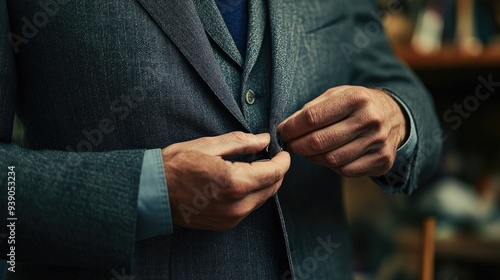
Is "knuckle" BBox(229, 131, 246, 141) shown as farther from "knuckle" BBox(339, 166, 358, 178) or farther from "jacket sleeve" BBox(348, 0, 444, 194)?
"jacket sleeve" BBox(348, 0, 444, 194)

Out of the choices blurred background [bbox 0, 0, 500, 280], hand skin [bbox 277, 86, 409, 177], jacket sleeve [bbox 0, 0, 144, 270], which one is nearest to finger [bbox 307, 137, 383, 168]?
hand skin [bbox 277, 86, 409, 177]

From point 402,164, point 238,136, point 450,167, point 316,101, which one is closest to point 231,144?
point 238,136

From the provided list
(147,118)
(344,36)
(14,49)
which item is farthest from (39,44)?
(344,36)

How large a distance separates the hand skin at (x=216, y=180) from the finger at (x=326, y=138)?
47 millimetres

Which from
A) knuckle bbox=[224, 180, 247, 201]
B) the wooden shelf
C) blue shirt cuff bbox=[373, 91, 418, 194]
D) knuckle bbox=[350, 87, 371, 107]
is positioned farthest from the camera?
the wooden shelf

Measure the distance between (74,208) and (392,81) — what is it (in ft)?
1.68

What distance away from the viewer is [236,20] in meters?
0.71

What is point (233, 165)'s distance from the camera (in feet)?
1.88

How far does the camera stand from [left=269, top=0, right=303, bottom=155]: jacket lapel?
0.69m

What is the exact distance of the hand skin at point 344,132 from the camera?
2.14ft

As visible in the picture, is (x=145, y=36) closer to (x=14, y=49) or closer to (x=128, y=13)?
(x=128, y=13)

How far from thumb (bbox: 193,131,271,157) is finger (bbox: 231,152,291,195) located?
0.08 ft

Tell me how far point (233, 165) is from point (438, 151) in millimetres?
464

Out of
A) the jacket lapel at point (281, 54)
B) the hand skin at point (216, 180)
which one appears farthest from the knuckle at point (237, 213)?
the jacket lapel at point (281, 54)
